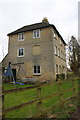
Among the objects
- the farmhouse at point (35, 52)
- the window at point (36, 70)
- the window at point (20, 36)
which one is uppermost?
the window at point (20, 36)

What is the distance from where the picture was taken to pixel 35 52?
21.9 m

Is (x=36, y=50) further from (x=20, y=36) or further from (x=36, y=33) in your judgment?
(x=20, y=36)

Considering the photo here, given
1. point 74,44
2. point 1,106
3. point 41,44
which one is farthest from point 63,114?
point 74,44

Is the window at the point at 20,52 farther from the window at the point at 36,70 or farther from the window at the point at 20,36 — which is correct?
the window at the point at 36,70

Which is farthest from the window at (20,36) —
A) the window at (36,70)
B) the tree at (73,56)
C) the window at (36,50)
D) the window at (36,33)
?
the tree at (73,56)

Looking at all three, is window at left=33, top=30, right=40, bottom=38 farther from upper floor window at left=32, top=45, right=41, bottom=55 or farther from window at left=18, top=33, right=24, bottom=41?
window at left=18, top=33, right=24, bottom=41

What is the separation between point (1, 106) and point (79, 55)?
34.4 meters

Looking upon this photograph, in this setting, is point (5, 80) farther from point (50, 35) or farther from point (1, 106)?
point (1, 106)

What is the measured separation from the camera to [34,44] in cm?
2228

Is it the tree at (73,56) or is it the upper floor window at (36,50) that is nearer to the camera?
the upper floor window at (36,50)

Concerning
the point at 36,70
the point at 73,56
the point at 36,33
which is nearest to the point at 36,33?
the point at 36,33

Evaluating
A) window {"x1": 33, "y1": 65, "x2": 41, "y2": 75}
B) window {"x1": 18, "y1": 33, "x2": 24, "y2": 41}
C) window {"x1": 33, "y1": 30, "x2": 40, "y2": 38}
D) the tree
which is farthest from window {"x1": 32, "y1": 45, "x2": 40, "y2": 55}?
the tree

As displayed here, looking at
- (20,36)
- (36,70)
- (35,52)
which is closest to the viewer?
(36,70)

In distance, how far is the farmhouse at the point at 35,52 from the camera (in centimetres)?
2061
